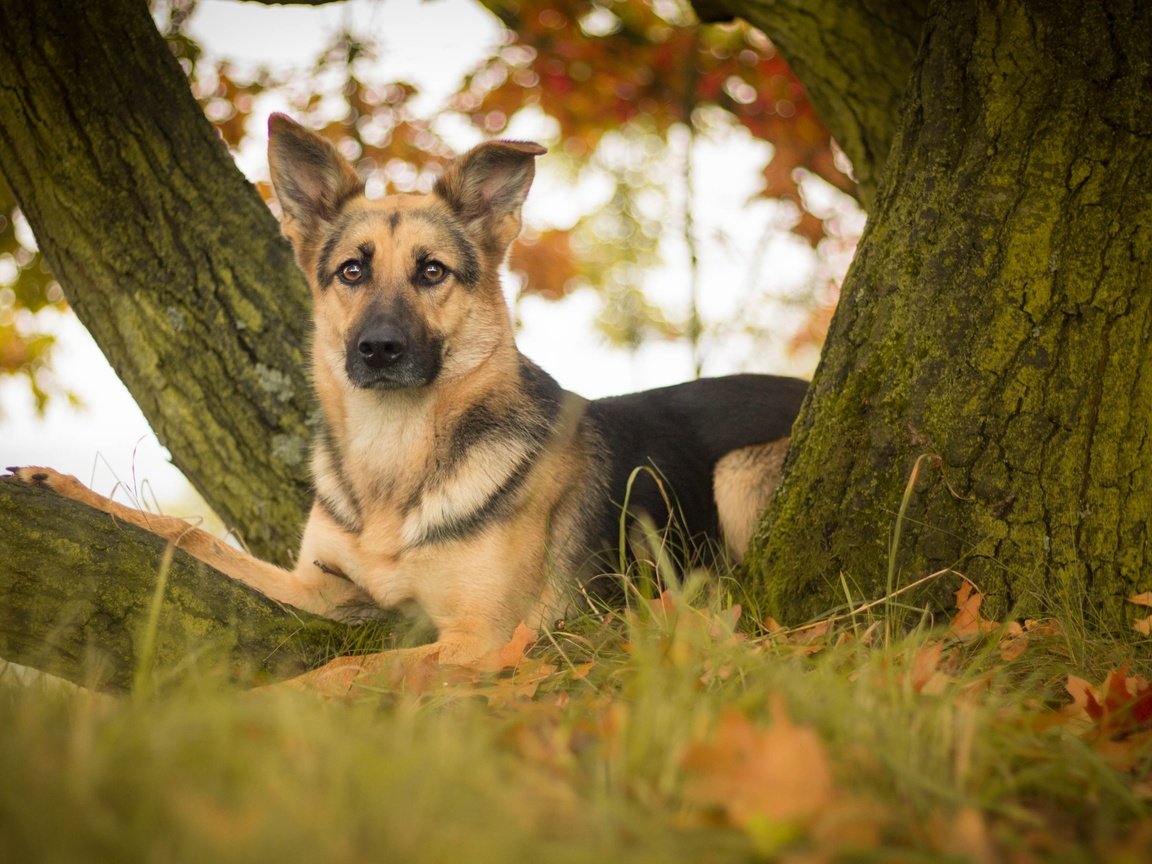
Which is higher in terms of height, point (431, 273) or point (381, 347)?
point (431, 273)

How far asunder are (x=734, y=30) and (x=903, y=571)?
17.8ft

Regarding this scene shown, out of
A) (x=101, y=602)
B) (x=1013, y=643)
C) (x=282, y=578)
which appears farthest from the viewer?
(x=282, y=578)

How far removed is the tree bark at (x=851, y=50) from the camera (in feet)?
15.9

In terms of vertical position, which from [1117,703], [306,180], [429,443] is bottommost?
[1117,703]

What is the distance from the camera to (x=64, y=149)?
4.34 metres

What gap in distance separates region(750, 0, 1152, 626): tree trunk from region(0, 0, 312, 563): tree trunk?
284cm

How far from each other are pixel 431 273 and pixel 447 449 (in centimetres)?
82

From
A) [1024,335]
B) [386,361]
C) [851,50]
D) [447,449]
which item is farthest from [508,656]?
[851,50]

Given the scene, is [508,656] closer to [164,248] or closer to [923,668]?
[923,668]

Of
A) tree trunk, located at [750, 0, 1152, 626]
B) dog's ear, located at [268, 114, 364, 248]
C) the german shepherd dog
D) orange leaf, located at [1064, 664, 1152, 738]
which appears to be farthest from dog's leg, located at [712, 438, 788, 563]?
dog's ear, located at [268, 114, 364, 248]

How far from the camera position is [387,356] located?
3.95 metres

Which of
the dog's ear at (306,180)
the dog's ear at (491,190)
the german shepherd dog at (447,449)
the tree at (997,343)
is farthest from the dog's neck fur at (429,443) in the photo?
the tree at (997,343)

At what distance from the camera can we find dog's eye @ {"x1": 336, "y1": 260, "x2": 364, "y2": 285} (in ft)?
14.0

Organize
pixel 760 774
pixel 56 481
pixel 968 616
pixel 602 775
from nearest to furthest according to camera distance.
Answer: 1. pixel 760 774
2. pixel 602 775
3. pixel 968 616
4. pixel 56 481
